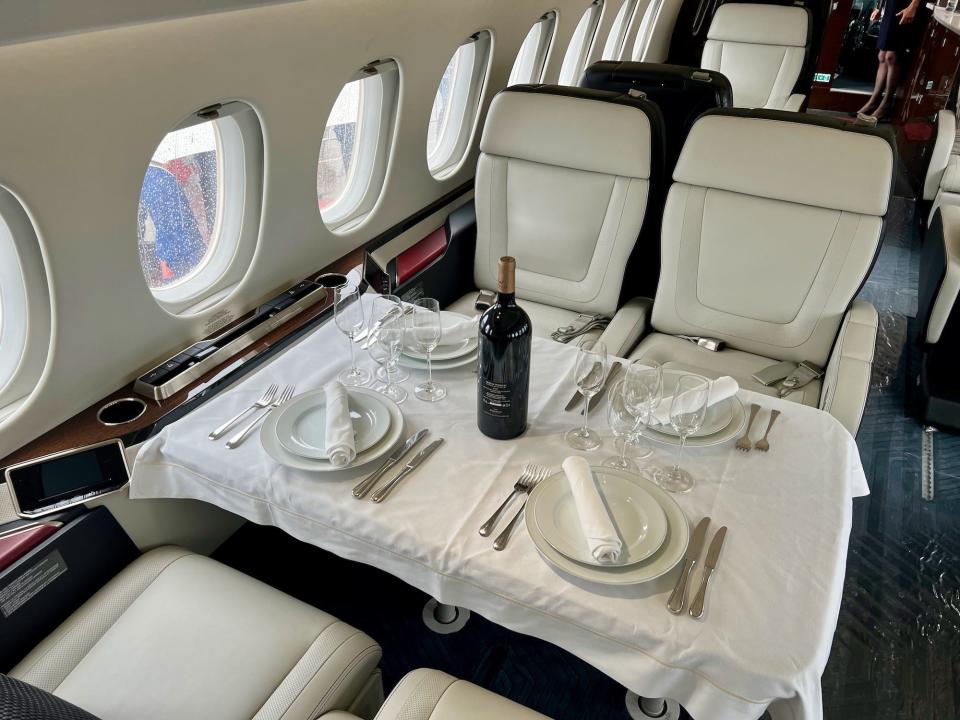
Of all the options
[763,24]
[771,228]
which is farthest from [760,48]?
[771,228]

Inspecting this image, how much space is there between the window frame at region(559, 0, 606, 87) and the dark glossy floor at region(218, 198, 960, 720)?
3.70 meters

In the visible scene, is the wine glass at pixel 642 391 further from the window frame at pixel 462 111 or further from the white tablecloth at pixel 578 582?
the window frame at pixel 462 111

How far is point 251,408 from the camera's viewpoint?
1693 mm

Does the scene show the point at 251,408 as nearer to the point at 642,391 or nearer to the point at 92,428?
the point at 92,428

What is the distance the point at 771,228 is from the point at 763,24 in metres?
3.84

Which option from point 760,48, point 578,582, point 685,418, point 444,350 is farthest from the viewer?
point 760,48

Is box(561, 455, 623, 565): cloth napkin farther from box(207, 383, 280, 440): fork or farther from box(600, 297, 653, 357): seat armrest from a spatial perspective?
box(600, 297, 653, 357): seat armrest

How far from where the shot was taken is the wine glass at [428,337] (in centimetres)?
174

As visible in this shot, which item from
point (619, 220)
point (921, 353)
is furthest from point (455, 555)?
point (921, 353)

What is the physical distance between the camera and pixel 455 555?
51.1 inches

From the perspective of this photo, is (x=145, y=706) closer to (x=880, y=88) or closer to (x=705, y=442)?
(x=705, y=442)

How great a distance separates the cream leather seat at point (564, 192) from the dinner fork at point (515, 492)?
41.5 inches

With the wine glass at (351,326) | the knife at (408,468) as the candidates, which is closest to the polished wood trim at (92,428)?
the wine glass at (351,326)

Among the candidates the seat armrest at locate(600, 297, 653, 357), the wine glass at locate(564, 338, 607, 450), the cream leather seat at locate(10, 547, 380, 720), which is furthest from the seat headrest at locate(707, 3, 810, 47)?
the cream leather seat at locate(10, 547, 380, 720)
